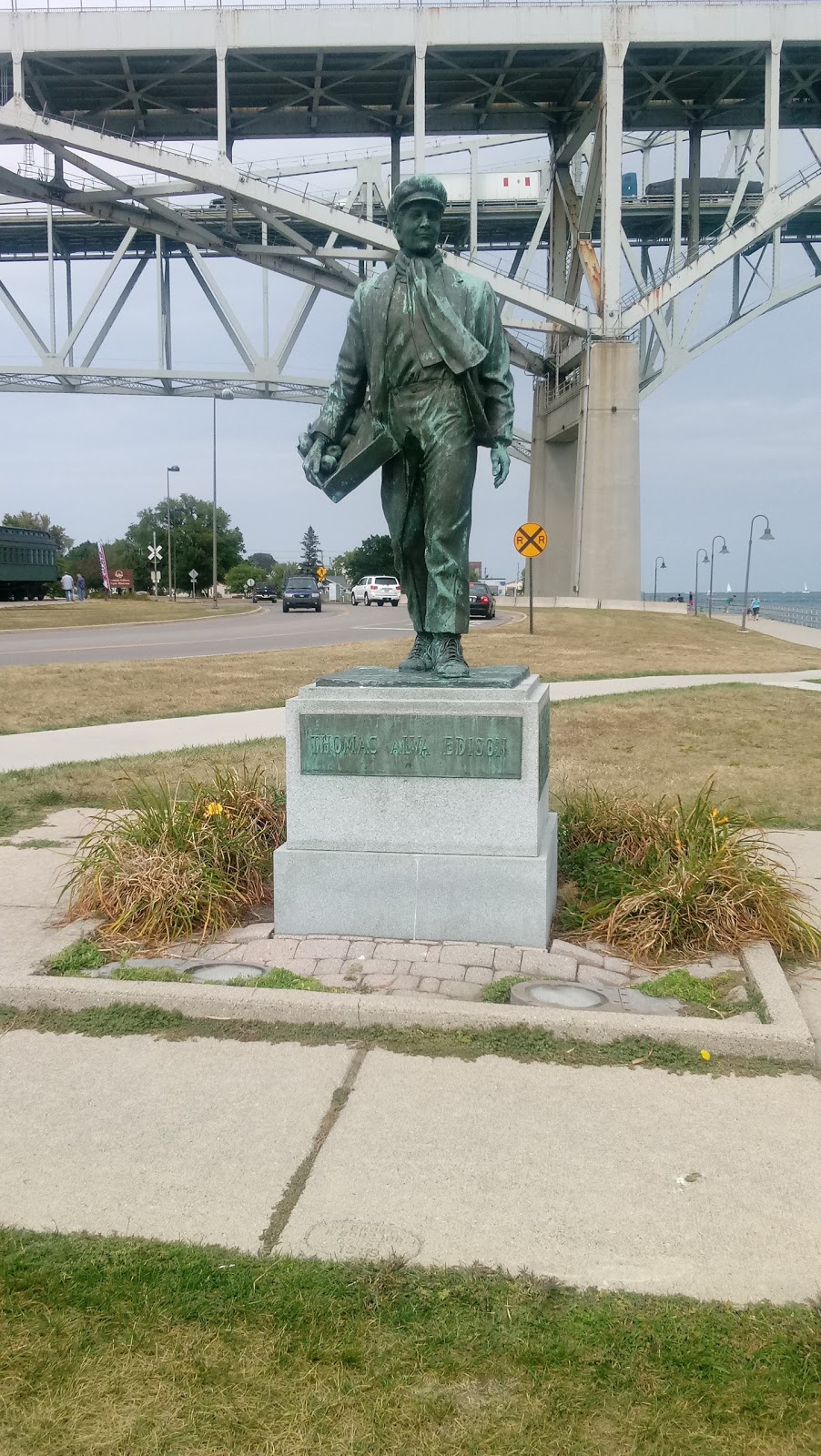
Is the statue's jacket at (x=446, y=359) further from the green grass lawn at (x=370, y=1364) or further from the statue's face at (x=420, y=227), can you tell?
the green grass lawn at (x=370, y=1364)

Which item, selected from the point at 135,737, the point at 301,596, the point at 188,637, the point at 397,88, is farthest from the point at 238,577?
the point at 135,737

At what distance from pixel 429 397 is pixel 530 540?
923 inches

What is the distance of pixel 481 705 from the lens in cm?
509

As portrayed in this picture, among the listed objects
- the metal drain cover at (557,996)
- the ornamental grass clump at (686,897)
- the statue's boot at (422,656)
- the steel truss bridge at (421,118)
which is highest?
the steel truss bridge at (421,118)

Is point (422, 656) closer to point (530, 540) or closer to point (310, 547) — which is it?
point (530, 540)

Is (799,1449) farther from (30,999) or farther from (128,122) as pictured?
(128,122)

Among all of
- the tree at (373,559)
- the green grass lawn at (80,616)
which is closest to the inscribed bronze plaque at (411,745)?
the green grass lawn at (80,616)

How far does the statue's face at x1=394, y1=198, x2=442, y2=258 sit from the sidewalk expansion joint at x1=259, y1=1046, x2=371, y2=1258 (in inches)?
142

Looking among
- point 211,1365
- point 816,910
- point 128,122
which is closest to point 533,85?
point 128,122

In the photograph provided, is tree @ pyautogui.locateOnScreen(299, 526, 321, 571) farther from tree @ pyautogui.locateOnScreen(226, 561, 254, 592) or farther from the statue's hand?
the statue's hand

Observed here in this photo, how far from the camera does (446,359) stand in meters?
5.13

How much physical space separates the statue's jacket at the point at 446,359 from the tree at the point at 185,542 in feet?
280

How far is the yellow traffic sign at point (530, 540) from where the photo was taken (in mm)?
28062

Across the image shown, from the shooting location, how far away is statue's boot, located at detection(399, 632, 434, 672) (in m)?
5.69
